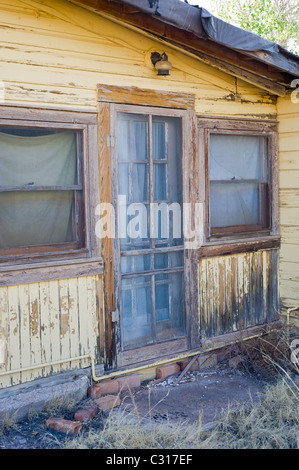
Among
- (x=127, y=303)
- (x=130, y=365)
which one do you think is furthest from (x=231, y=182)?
(x=130, y=365)

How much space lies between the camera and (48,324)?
4.23 metres

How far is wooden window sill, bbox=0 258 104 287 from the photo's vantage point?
3992 mm

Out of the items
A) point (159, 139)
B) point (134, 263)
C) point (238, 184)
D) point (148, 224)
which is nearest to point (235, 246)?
point (238, 184)

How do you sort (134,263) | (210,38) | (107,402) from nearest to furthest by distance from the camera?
(107,402), (210,38), (134,263)

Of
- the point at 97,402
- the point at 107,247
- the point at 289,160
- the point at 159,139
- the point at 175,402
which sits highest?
the point at 159,139

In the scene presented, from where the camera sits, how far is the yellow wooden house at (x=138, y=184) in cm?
409

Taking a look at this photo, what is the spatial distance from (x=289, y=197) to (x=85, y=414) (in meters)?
3.57

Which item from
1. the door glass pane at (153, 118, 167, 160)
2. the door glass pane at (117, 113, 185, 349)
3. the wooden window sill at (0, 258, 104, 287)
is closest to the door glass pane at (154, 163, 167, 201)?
the door glass pane at (117, 113, 185, 349)

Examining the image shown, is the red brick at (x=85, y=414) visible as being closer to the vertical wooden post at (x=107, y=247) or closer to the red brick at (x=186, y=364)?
the vertical wooden post at (x=107, y=247)

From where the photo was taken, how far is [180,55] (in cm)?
502

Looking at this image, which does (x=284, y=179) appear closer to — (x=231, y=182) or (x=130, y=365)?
(x=231, y=182)

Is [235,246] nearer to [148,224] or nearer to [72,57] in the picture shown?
[148,224]

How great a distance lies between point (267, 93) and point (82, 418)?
4.26 meters

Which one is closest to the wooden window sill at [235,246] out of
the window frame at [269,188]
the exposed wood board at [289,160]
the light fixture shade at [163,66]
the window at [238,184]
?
the window frame at [269,188]
